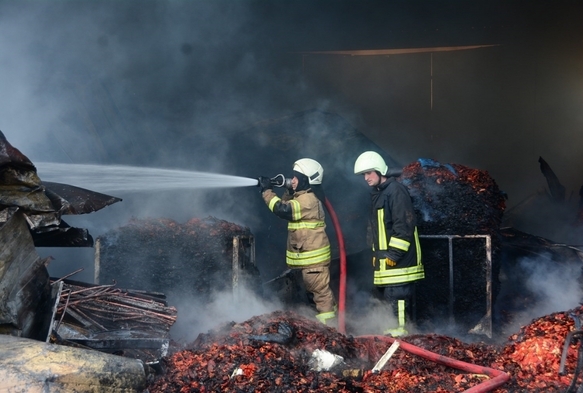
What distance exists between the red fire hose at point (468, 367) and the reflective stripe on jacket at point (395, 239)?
5.91 feet

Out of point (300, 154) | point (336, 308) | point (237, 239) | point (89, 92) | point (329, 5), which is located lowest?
point (336, 308)

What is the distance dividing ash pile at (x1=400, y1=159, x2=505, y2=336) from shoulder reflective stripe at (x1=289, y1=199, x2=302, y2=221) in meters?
1.57

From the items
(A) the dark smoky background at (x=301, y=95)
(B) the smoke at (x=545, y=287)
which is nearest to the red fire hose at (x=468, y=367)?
(B) the smoke at (x=545, y=287)

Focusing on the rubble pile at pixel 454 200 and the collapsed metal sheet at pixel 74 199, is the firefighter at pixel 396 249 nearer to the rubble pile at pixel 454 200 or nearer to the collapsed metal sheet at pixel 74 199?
the rubble pile at pixel 454 200

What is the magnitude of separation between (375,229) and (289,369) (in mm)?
3115

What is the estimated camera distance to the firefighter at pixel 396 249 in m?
6.19

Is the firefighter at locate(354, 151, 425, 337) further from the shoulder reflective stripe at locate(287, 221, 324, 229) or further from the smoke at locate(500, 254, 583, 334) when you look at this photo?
the smoke at locate(500, 254, 583, 334)

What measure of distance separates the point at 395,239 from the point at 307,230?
126 cm

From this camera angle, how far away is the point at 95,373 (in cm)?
335

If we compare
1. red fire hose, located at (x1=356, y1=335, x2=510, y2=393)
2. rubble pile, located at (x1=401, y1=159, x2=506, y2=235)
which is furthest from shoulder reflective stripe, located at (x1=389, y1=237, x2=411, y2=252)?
red fire hose, located at (x1=356, y1=335, x2=510, y2=393)

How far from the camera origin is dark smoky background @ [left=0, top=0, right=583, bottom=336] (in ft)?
27.4

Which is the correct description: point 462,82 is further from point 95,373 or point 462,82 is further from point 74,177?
point 95,373

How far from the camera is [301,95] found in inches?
426

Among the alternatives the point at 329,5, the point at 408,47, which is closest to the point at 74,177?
the point at 329,5
